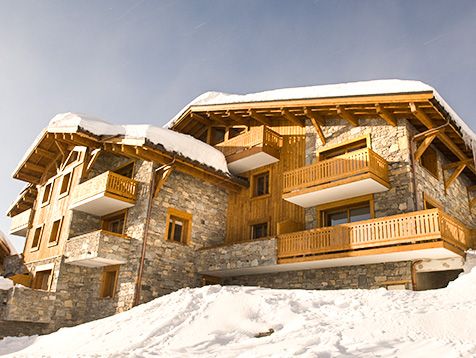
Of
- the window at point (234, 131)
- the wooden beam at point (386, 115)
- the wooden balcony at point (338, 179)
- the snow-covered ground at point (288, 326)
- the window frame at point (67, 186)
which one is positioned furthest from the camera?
the window at point (234, 131)

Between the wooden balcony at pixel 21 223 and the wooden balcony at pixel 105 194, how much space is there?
538 centimetres

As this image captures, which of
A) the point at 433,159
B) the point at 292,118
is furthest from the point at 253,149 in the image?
the point at 433,159

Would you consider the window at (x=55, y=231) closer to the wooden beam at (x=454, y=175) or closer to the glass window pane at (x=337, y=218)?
the glass window pane at (x=337, y=218)

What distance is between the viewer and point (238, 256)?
50.5 feet

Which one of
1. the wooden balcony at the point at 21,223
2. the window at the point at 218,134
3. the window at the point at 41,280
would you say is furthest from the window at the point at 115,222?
the window at the point at 218,134

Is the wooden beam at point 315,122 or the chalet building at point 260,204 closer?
the chalet building at point 260,204

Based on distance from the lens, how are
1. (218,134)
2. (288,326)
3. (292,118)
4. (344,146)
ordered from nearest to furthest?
(288,326) < (344,146) < (292,118) < (218,134)

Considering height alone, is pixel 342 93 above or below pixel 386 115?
above

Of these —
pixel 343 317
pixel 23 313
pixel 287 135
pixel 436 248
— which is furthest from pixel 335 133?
pixel 23 313

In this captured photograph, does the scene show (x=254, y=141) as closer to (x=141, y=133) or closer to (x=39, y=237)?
(x=141, y=133)

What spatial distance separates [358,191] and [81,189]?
10429mm

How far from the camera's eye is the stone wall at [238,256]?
577 inches

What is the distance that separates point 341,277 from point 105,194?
8.63m

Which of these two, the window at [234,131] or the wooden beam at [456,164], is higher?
the window at [234,131]
